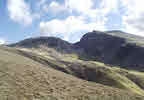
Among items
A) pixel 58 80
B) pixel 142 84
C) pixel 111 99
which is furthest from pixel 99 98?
pixel 142 84

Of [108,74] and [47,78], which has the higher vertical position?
[47,78]

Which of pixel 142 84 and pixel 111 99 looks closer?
pixel 111 99

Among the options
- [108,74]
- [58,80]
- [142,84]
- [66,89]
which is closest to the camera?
[66,89]

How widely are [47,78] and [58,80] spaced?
1.37m

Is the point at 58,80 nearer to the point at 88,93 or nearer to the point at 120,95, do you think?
the point at 88,93

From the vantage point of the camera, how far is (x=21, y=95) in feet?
57.1

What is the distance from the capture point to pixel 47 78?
932 inches

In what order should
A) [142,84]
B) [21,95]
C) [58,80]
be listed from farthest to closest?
[142,84] < [58,80] < [21,95]

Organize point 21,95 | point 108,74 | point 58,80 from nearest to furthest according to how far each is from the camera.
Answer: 1. point 21,95
2. point 58,80
3. point 108,74

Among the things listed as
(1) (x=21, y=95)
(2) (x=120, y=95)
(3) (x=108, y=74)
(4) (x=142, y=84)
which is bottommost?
(4) (x=142, y=84)

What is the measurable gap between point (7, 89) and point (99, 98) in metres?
8.94

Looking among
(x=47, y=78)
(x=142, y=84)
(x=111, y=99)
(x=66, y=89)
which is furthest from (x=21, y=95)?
(x=142, y=84)

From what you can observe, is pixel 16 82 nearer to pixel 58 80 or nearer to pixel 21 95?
pixel 21 95

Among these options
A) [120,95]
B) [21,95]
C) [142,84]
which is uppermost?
[21,95]
